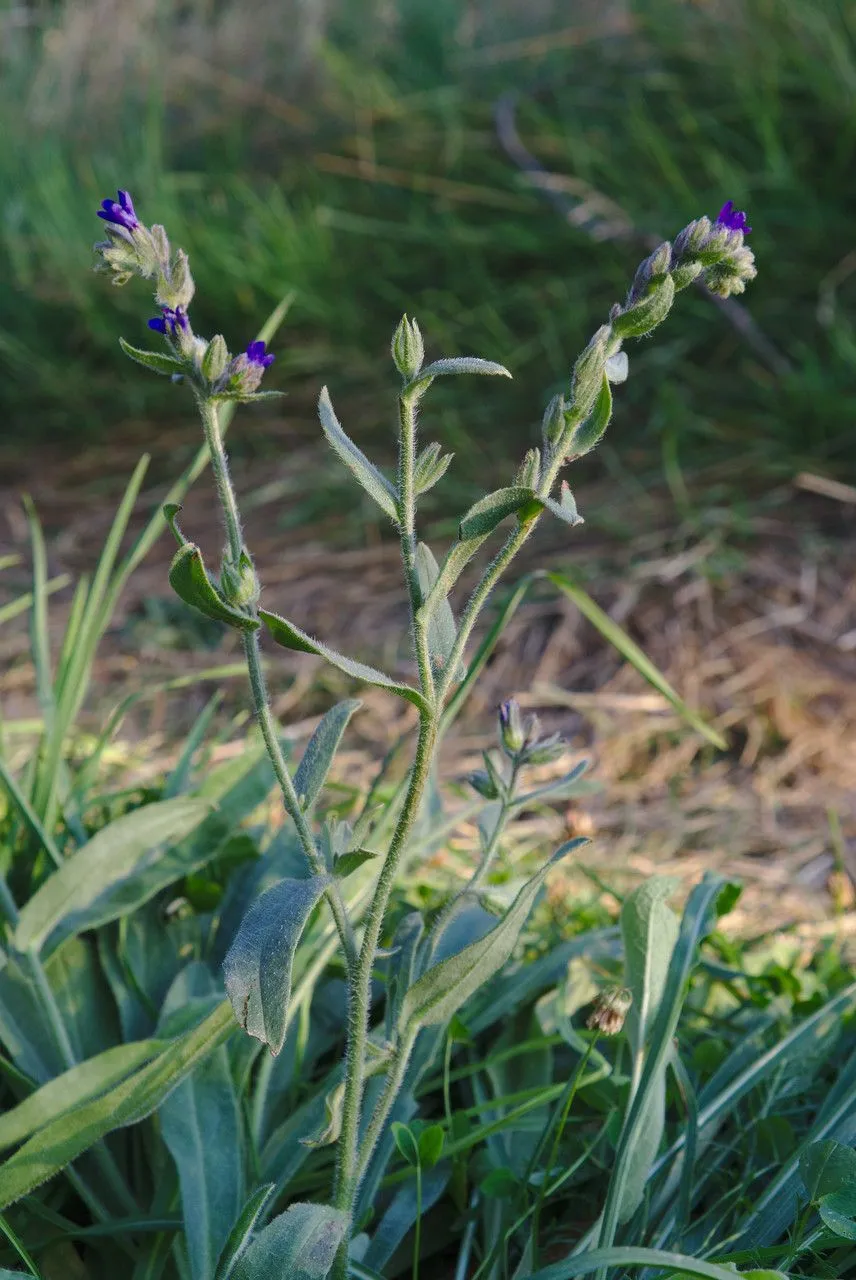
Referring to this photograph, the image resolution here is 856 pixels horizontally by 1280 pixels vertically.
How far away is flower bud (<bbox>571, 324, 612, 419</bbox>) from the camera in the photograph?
652 millimetres

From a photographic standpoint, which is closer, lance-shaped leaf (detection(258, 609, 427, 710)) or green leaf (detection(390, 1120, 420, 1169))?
lance-shaped leaf (detection(258, 609, 427, 710))

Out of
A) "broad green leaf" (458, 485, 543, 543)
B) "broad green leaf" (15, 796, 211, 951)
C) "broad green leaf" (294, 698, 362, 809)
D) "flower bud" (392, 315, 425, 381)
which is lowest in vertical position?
"broad green leaf" (15, 796, 211, 951)

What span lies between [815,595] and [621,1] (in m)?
1.88

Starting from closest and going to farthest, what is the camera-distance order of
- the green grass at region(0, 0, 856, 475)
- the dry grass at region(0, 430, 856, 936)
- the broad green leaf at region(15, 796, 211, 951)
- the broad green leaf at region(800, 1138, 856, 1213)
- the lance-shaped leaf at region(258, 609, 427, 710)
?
the lance-shaped leaf at region(258, 609, 427, 710), the broad green leaf at region(800, 1138, 856, 1213), the broad green leaf at region(15, 796, 211, 951), the dry grass at region(0, 430, 856, 936), the green grass at region(0, 0, 856, 475)

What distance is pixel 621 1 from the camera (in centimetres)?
327

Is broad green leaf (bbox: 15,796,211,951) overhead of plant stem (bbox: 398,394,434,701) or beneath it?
beneath

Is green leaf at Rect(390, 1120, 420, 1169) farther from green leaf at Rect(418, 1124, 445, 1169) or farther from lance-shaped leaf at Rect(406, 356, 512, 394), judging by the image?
lance-shaped leaf at Rect(406, 356, 512, 394)

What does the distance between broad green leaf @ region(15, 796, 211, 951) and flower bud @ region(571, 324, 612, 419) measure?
481 mm

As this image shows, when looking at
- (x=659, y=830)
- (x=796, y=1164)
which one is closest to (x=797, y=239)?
(x=659, y=830)

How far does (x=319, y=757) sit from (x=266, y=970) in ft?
0.51

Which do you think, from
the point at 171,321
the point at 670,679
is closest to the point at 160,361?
the point at 171,321

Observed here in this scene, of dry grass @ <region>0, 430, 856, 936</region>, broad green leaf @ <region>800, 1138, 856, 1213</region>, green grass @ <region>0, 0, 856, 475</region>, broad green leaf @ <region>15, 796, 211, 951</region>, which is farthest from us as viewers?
green grass @ <region>0, 0, 856, 475</region>

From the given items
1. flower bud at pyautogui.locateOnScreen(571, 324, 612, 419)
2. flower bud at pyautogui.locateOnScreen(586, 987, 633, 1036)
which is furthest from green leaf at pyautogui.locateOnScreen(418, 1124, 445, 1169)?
flower bud at pyautogui.locateOnScreen(571, 324, 612, 419)

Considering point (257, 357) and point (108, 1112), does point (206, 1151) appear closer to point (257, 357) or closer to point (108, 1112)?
point (108, 1112)
